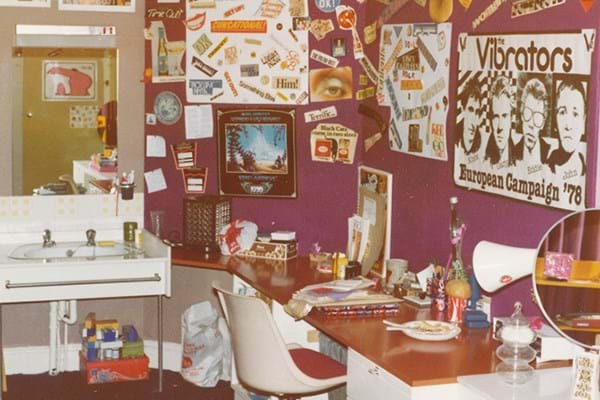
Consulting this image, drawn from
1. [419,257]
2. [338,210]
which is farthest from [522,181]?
[338,210]

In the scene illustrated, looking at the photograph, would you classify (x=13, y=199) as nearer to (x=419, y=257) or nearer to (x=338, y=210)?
(x=338, y=210)

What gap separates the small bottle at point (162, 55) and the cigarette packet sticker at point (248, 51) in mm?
118

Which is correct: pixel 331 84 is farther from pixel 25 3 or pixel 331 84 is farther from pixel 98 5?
pixel 25 3

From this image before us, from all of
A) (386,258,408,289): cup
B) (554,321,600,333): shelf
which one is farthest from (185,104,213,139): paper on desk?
(554,321,600,333): shelf

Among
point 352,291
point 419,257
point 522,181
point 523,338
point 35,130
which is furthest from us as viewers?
point 35,130

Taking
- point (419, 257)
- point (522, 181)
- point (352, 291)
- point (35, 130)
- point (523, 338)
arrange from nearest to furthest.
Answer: point (523, 338) < point (522, 181) < point (352, 291) < point (419, 257) < point (35, 130)

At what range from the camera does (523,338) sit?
341cm

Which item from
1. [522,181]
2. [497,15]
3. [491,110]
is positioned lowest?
[522,181]

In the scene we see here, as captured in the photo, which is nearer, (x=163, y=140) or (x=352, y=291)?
(x=352, y=291)

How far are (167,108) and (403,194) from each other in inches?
55.4

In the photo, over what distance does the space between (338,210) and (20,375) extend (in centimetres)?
187

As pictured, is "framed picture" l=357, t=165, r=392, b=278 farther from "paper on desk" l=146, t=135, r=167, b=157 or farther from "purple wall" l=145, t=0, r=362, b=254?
"paper on desk" l=146, t=135, r=167, b=157

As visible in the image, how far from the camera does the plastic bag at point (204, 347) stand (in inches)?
216

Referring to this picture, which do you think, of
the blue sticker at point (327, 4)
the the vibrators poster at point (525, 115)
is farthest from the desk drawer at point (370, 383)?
the blue sticker at point (327, 4)
